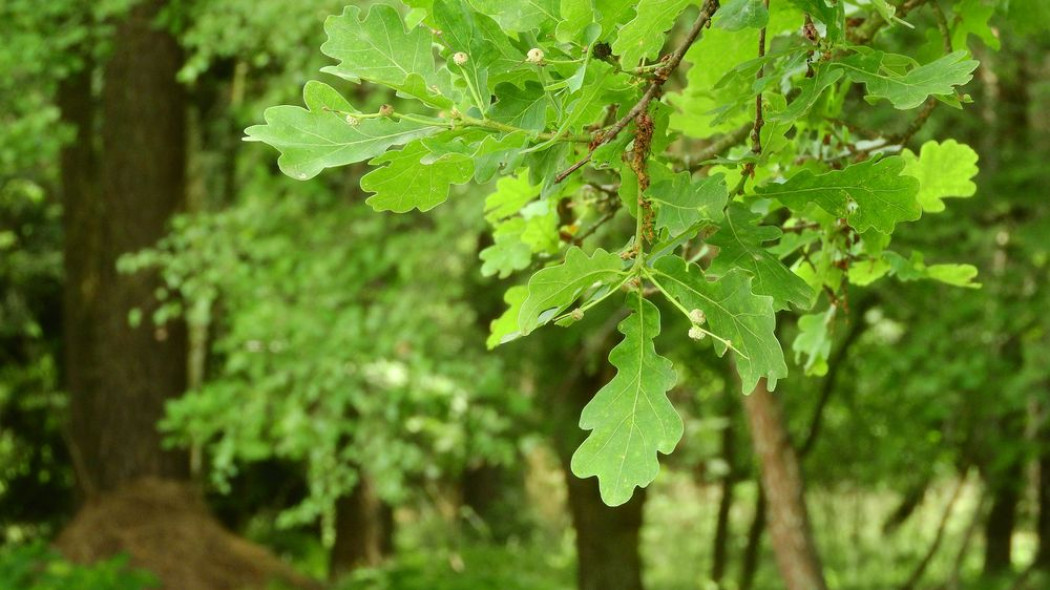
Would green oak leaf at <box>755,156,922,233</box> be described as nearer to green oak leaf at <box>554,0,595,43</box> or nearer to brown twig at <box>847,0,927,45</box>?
green oak leaf at <box>554,0,595,43</box>

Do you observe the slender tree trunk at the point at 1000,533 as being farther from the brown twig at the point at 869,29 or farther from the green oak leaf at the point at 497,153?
the green oak leaf at the point at 497,153

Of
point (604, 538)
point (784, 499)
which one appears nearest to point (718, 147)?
point (784, 499)

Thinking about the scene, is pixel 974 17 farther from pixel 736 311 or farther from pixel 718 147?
pixel 736 311

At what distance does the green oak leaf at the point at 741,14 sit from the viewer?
1.00 metres

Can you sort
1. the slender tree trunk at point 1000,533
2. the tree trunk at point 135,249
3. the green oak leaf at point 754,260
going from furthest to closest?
the slender tree trunk at point 1000,533
the tree trunk at point 135,249
the green oak leaf at point 754,260

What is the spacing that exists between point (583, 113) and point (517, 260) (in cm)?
48

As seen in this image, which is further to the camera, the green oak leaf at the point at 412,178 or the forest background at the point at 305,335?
the forest background at the point at 305,335

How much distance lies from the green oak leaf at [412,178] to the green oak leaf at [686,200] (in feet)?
0.62

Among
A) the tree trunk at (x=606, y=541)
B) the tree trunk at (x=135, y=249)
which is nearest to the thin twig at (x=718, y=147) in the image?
the tree trunk at (x=135, y=249)

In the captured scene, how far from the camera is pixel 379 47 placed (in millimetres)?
1021

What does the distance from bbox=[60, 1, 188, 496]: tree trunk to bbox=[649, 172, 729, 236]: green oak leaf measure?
629 centimetres

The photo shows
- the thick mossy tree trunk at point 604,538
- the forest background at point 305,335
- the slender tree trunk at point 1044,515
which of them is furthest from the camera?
the slender tree trunk at point 1044,515

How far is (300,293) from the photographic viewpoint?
225 inches

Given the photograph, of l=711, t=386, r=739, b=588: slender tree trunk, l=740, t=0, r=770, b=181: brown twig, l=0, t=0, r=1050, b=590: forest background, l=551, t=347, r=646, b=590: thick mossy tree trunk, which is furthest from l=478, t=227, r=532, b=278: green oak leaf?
l=711, t=386, r=739, b=588: slender tree trunk
